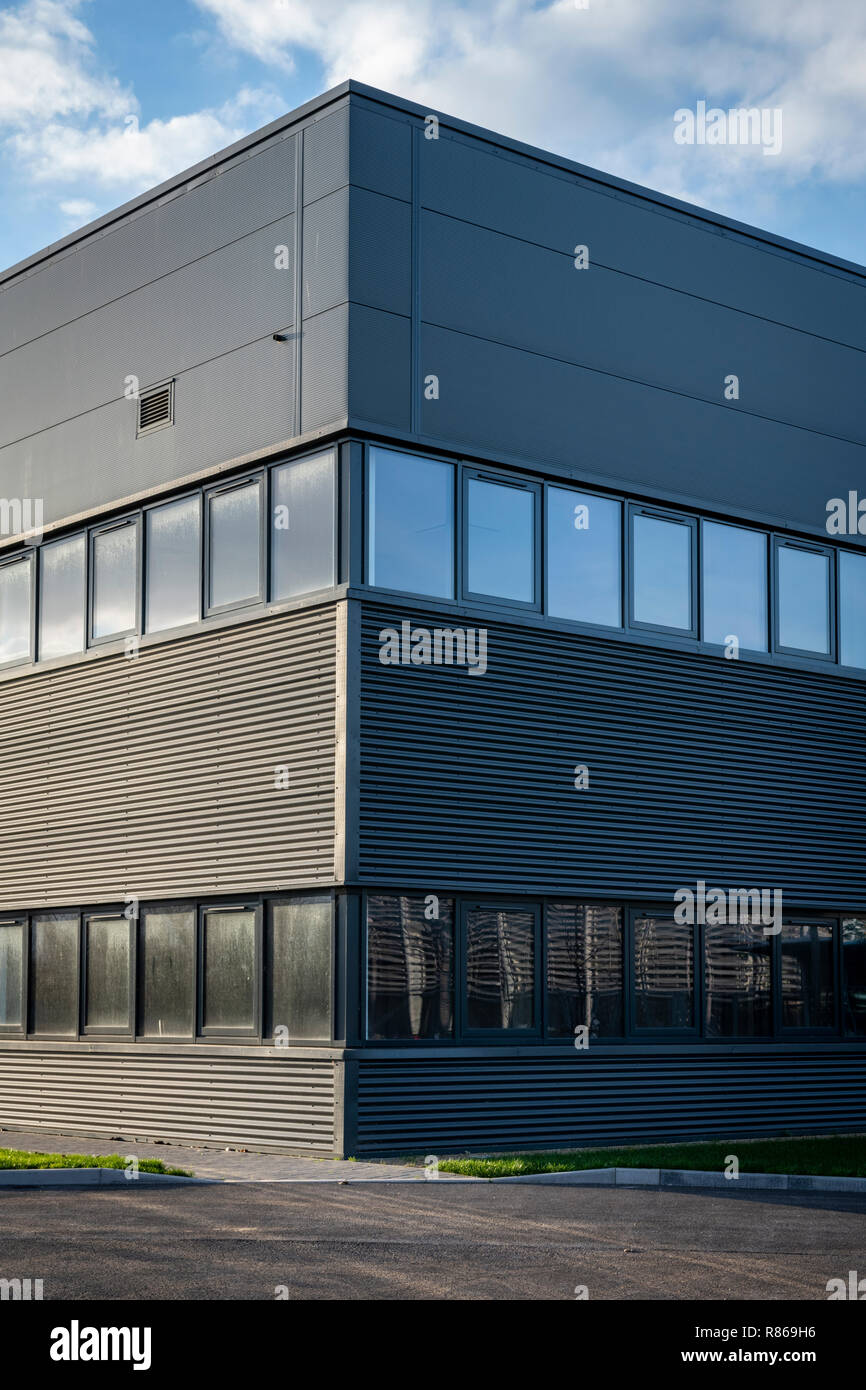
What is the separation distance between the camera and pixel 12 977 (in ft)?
72.0

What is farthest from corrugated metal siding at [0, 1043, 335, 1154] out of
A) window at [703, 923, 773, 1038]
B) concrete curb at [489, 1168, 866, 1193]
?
window at [703, 923, 773, 1038]

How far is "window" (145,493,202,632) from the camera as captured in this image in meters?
19.8

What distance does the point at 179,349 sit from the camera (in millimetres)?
20281

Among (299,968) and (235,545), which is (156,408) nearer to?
(235,545)

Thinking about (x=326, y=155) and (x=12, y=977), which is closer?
(x=326, y=155)

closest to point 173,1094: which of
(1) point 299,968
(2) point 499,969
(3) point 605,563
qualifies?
(1) point 299,968

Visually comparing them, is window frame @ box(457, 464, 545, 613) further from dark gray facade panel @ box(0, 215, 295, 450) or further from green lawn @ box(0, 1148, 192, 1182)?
green lawn @ box(0, 1148, 192, 1182)

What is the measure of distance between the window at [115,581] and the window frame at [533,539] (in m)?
4.10

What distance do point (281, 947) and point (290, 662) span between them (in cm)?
280

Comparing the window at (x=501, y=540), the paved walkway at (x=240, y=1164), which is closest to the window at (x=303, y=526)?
the window at (x=501, y=540)

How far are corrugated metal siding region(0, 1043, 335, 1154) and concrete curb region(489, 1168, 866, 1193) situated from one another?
8.15 feet

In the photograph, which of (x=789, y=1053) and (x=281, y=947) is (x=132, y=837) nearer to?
(x=281, y=947)

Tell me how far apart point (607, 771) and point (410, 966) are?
3.26 metres
